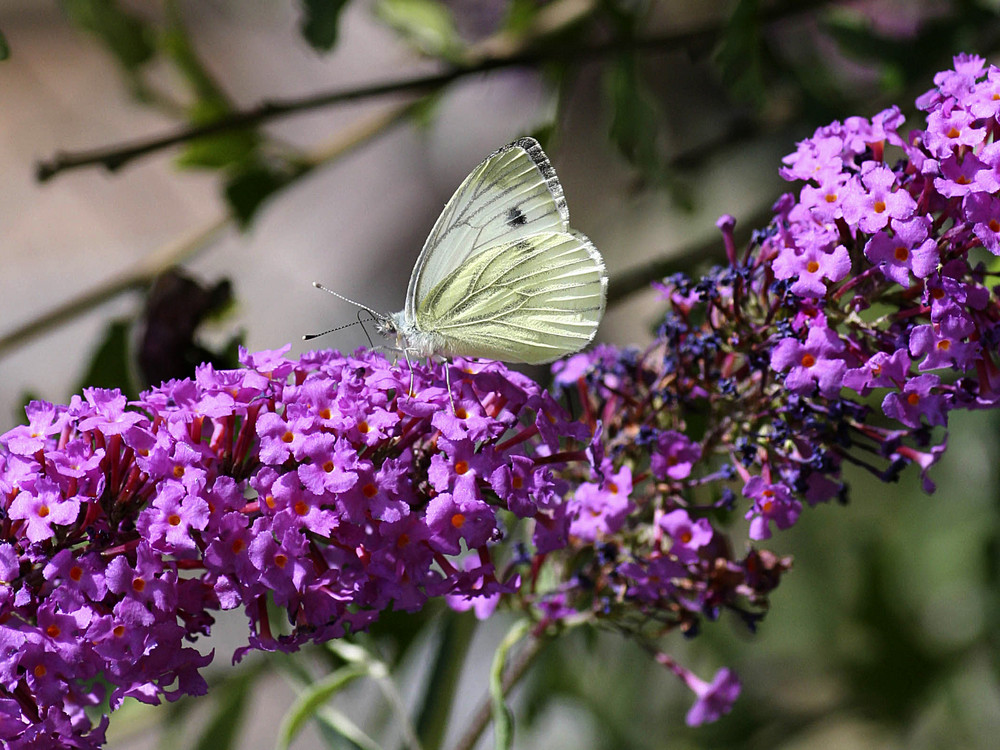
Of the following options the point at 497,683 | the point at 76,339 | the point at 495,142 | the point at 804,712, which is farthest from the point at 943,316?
the point at 76,339

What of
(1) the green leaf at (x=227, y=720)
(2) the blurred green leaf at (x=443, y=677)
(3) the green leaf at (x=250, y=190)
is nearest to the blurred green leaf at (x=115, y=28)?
(3) the green leaf at (x=250, y=190)

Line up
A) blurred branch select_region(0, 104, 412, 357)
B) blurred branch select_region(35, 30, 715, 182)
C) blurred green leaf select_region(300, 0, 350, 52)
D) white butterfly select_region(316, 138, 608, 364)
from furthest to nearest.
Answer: blurred branch select_region(0, 104, 412, 357) < blurred branch select_region(35, 30, 715, 182) < blurred green leaf select_region(300, 0, 350, 52) < white butterfly select_region(316, 138, 608, 364)

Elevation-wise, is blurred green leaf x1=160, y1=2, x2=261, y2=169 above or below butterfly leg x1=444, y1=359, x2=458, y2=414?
above

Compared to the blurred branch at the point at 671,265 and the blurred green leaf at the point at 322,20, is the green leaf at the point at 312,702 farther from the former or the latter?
the blurred green leaf at the point at 322,20

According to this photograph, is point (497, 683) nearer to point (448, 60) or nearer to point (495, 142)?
point (448, 60)

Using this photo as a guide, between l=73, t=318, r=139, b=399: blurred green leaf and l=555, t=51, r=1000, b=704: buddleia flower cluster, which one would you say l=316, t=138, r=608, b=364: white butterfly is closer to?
l=555, t=51, r=1000, b=704: buddleia flower cluster

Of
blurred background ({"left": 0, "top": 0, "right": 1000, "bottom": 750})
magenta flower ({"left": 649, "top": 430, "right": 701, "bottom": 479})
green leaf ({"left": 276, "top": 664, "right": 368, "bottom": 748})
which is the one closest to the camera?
magenta flower ({"left": 649, "top": 430, "right": 701, "bottom": 479})

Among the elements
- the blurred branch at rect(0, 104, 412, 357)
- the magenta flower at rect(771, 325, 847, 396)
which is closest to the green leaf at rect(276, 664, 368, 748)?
the magenta flower at rect(771, 325, 847, 396)

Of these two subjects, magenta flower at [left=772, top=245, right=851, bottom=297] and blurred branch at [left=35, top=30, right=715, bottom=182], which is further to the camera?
blurred branch at [left=35, top=30, right=715, bottom=182]
